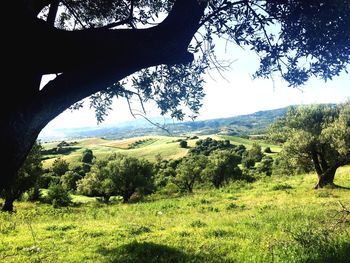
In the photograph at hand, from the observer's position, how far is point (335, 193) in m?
32.4

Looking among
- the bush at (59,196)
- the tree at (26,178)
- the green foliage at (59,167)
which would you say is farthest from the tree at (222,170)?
the green foliage at (59,167)

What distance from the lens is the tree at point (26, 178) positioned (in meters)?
44.0

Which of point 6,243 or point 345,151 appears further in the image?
point 345,151

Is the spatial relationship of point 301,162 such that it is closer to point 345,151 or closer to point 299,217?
point 345,151

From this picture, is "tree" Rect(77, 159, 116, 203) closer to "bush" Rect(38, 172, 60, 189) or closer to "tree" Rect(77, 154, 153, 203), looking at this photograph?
"tree" Rect(77, 154, 153, 203)

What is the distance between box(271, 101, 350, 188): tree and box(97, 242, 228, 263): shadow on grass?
29.9 meters

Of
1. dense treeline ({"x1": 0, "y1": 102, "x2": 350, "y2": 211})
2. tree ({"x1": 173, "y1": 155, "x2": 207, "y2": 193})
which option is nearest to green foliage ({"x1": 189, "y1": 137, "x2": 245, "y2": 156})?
dense treeline ({"x1": 0, "y1": 102, "x2": 350, "y2": 211})

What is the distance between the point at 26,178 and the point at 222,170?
152ft

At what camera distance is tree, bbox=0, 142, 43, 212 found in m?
44.0

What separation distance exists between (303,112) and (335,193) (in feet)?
38.6

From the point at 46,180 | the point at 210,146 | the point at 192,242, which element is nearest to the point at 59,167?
the point at 46,180

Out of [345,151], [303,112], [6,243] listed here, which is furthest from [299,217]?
[303,112]

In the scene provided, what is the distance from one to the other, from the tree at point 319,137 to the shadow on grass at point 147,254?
2988cm

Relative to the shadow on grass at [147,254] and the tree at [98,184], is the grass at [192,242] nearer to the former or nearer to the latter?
the shadow on grass at [147,254]
